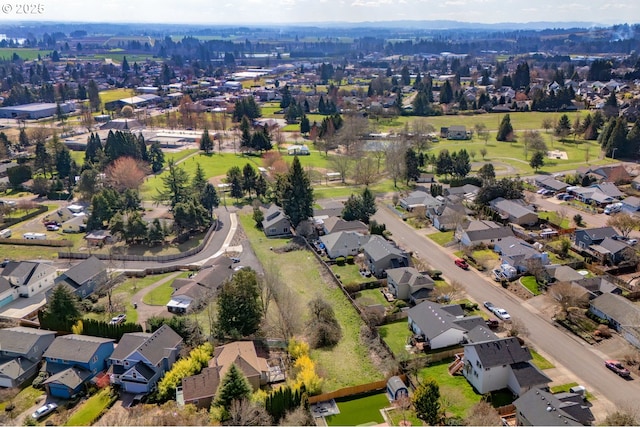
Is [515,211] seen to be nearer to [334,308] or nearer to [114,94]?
[334,308]

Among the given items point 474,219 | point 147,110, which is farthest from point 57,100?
point 474,219

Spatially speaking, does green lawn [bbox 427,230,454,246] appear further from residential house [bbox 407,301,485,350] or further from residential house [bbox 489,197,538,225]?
residential house [bbox 407,301,485,350]

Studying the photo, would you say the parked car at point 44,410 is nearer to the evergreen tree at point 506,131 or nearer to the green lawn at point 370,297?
the green lawn at point 370,297

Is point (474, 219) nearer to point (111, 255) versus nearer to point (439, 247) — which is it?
point (439, 247)

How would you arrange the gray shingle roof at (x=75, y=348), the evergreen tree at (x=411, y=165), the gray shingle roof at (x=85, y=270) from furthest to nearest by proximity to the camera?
the evergreen tree at (x=411, y=165)
the gray shingle roof at (x=85, y=270)
the gray shingle roof at (x=75, y=348)

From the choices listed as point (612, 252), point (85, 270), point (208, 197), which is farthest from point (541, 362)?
point (208, 197)

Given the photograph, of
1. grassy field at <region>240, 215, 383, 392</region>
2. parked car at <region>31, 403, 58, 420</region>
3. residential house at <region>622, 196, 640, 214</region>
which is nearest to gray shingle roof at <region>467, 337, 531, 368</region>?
grassy field at <region>240, 215, 383, 392</region>

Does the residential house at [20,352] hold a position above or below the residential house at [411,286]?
below

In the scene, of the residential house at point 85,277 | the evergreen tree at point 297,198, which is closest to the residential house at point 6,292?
the residential house at point 85,277
